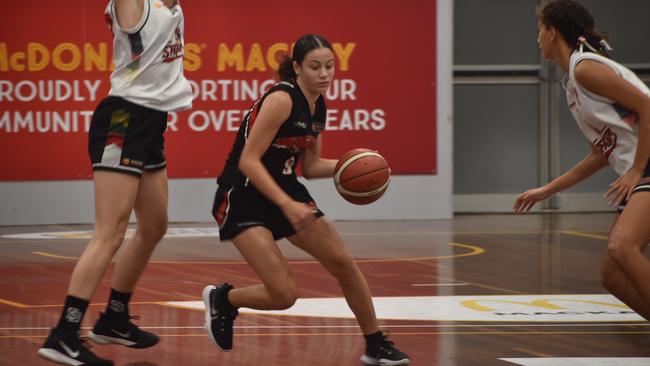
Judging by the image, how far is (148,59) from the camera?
17.1 feet

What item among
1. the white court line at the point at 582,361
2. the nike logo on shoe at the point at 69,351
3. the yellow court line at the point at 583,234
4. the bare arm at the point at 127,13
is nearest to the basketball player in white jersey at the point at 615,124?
the white court line at the point at 582,361

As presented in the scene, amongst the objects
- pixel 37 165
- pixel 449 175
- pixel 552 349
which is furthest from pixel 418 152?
pixel 552 349

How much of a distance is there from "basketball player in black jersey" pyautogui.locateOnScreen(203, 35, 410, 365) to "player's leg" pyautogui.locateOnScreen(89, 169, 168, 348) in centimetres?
34

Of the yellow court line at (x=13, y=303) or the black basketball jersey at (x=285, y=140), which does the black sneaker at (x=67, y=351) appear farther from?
the yellow court line at (x=13, y=303)

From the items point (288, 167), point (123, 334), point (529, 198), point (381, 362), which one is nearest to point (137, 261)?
point (123, 334)

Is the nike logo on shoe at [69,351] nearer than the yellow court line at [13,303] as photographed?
Yes

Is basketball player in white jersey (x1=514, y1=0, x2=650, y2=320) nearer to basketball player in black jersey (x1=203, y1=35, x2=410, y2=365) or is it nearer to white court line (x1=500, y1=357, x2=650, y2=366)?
white court line (x1=500, y1=357, x2=650, y2=366)

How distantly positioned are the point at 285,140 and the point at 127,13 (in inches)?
36.2

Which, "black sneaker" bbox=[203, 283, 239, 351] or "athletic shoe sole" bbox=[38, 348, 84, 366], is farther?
"black sneaker" bbox=[203, 283, 239, 351]

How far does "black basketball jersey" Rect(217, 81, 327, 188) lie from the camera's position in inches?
202

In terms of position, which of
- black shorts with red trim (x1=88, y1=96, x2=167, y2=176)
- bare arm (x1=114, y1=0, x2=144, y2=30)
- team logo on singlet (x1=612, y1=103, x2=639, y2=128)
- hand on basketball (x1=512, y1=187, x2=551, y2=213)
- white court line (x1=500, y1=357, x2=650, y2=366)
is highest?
bare arm (x1=114, y1=0, x2=144, y2=30)

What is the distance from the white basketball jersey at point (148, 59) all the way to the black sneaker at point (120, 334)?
1.08 m

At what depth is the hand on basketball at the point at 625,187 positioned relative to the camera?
5.20 meters

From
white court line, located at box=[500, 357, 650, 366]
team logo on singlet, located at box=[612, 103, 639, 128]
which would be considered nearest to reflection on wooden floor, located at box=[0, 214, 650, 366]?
white court line, located at box=[500, 357, 650, 366]
